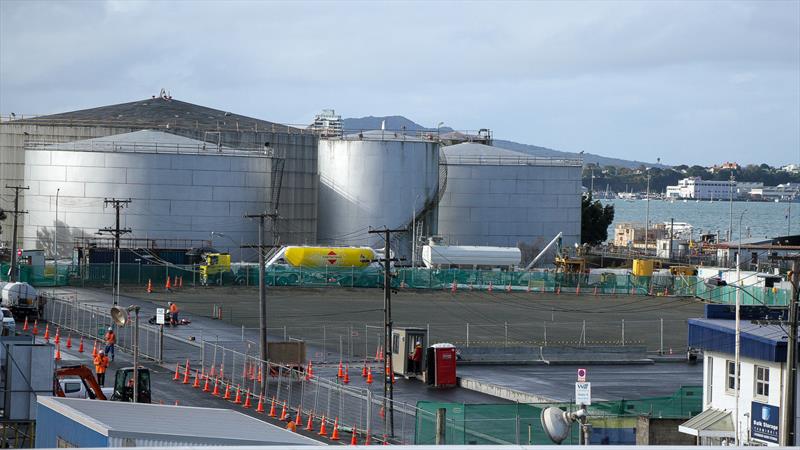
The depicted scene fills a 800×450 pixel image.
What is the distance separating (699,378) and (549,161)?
2449 inches

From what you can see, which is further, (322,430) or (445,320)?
(445,320)

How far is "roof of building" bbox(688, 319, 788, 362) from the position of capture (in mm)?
31312

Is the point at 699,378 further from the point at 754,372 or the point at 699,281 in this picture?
the point at 699,281

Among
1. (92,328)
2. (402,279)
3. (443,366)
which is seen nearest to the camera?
(443,366)

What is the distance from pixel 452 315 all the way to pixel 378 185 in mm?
30633

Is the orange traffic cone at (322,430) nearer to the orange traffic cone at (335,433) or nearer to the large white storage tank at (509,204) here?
the orange traffic cone at (335,433)

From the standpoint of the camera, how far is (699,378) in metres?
48.4

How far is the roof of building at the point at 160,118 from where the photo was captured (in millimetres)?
108113

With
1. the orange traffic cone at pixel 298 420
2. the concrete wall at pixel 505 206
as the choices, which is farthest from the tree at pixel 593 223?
the orange traffic cone at pixel 298 420

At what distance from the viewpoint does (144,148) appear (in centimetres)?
9425

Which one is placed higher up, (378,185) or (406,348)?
(378,185)

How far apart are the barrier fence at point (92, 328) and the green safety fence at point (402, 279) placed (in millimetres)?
16680

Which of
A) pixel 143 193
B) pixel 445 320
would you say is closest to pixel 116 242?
pixel 445 320

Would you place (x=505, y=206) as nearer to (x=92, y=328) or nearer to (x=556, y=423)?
(x=92, y=328)
